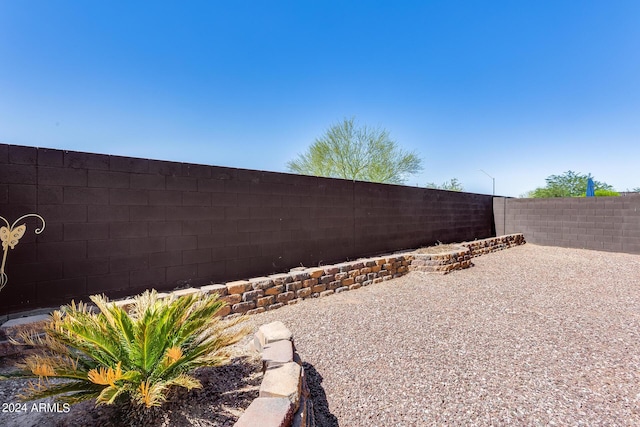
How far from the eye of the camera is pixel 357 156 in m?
15.8

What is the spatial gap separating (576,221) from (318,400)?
499 inches

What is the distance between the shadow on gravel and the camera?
6.49 feet

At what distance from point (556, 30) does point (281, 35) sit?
24.3ft

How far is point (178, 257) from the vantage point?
3.91 metres

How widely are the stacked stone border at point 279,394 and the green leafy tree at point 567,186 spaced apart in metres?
33.0

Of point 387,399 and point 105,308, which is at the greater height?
point 105,308

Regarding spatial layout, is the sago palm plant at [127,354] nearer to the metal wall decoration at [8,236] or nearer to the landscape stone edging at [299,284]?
the landscape stone edging at [299,284]

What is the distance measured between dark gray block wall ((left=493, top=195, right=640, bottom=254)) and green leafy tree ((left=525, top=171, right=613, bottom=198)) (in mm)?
20072

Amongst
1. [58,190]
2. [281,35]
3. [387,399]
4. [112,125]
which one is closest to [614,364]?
[387,399]

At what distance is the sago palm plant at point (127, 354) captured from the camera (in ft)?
4.55

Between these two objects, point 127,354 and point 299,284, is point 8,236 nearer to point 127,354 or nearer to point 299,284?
point 127,354

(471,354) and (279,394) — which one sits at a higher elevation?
(279,394)

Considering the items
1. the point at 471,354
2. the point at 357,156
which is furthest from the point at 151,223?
the point at 357,156

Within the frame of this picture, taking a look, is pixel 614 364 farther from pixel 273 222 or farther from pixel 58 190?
pixel 58 190
